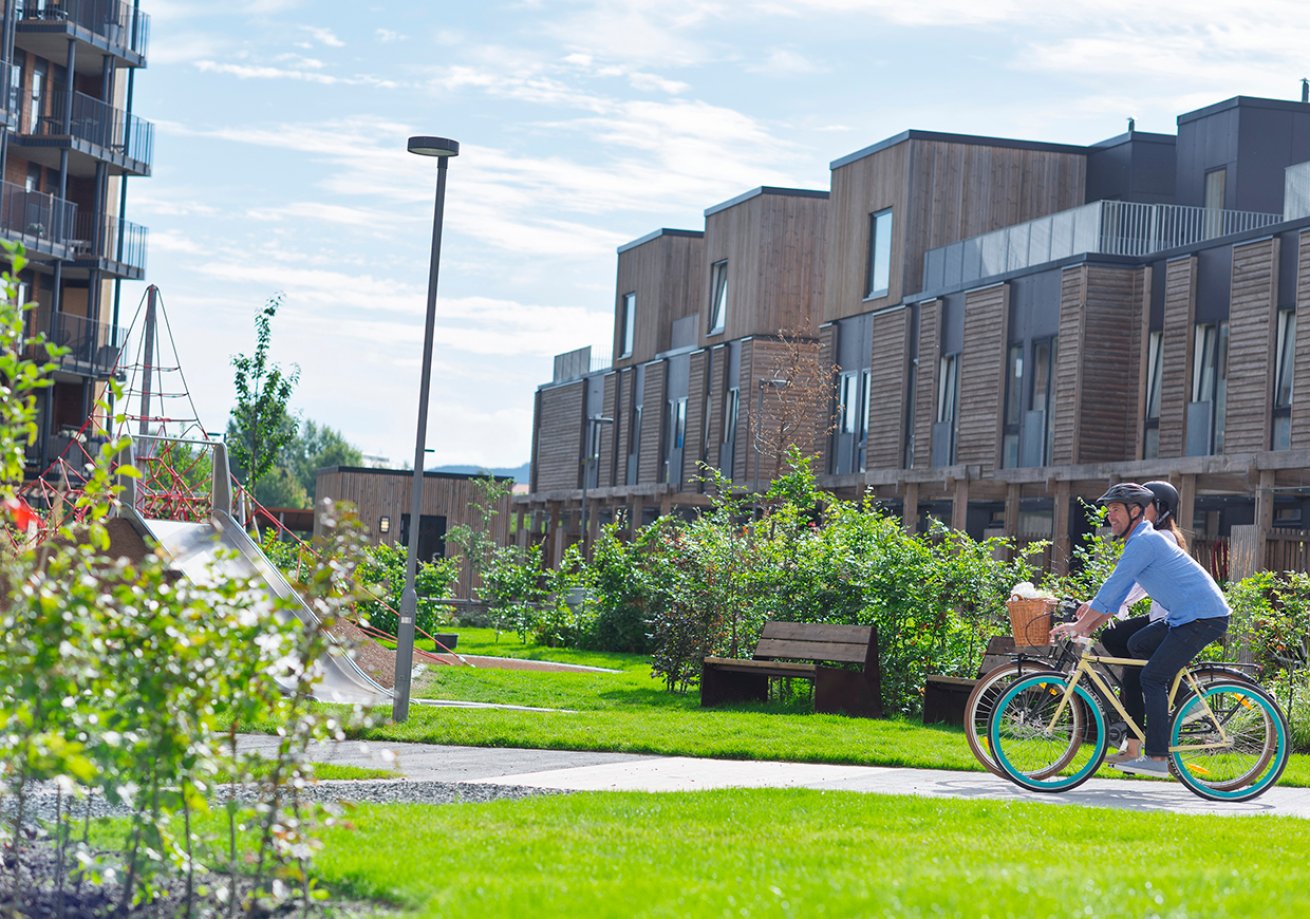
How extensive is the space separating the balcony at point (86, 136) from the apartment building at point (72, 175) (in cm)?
3

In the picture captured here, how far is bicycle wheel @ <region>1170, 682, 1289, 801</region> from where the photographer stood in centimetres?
1023

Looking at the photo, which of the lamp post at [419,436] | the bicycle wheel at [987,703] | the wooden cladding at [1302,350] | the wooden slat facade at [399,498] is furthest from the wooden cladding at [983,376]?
the wooden slat facade at [399,498]

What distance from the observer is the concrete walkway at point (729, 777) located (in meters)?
10.0

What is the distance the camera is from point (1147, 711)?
1020 cm

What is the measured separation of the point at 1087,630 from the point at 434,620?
20633 millimetres

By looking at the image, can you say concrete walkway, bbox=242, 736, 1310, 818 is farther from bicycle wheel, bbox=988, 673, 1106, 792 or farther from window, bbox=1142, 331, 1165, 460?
window, bbox=1142, 331, 1165, 460

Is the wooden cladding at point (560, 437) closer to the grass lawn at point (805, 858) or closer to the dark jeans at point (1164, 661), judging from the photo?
the dark jeans at point (1164, 661)

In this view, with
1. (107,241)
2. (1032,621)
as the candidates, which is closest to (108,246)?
(107,241)

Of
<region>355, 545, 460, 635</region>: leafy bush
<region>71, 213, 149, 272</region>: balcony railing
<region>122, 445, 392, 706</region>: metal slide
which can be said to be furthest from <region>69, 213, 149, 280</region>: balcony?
<region>122, 445, 392, 706</region>: metal slide

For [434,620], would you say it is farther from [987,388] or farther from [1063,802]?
[1063,802]

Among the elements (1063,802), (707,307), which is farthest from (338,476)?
(1063,802)

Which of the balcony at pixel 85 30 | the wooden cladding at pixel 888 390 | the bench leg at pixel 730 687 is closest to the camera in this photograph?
the bench leg at pixel 730 687

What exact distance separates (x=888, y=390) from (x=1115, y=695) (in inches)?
1037

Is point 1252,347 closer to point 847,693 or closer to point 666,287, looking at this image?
point 847,693
